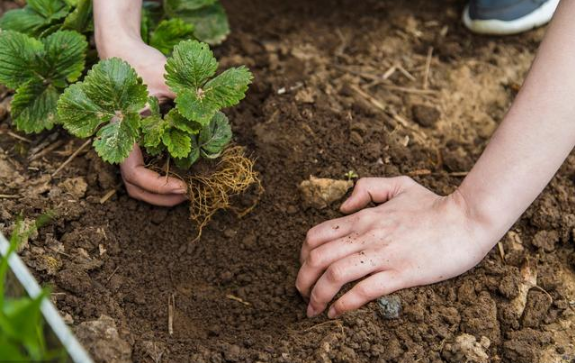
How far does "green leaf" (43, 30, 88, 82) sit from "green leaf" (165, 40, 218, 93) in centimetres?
48

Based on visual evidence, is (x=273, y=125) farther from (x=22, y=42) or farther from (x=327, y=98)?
(x=22, y=42)

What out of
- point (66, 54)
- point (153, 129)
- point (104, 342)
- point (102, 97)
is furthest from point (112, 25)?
point (104, 342)

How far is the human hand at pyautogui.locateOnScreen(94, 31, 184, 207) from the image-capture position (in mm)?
1955

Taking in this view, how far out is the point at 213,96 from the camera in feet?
5.88

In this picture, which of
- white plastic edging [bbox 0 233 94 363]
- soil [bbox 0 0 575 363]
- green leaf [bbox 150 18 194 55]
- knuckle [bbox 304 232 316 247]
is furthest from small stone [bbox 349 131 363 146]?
white plastic edging [bbox 0 233 94 363]

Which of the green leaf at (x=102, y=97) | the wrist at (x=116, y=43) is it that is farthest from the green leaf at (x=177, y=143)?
the wrist at (x=116, y=43)

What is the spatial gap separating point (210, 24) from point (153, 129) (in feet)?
2.69

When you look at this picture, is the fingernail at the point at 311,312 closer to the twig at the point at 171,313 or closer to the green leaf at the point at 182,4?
the twig at the point at 171,313

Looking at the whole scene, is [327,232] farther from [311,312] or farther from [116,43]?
[116,43]

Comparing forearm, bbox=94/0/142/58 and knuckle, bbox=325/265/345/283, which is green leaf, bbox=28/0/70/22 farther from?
knuckle, bbox=325/265/345/283

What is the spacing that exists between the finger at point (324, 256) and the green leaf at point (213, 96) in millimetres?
461

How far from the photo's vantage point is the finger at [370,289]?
1794 millimetres

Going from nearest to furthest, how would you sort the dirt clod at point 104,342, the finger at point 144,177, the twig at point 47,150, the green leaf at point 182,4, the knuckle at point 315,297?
1. the dirt clod at point 104,342
2. the knuckle at point 315,297
3. the finger at point 144,177
4. the twig at point 47,150
5. the green leaf at point 182,4

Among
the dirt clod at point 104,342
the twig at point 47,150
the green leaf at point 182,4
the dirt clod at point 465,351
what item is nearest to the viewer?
the dirt clod at point 104,342
